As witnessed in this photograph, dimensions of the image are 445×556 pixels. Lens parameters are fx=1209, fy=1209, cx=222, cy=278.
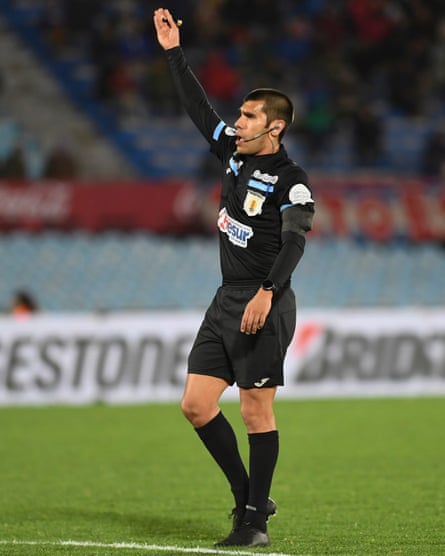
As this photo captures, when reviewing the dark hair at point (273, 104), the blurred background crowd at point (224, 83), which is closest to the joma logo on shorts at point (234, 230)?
the dark hair at point (273, 104)

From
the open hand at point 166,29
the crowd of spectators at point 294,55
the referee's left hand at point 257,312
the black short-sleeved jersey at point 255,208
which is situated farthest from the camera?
the crowd of spectators at point 294,55

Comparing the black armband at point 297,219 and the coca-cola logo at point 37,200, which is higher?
the coca-cola logo at point 37,200

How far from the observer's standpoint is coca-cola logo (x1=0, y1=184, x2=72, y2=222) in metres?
17.0

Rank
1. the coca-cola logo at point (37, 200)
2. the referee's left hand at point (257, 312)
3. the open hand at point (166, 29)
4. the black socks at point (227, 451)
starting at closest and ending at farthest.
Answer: the referee's left hand at point (257, 312) → the black socks at point (227, 451) → the open hand at point (166, 29) → the coca-cola logo at point (37, 200)

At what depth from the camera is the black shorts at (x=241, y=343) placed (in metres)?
5.50

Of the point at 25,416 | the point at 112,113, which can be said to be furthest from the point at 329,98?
the point at 25,416

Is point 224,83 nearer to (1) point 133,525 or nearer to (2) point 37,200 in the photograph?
(2) point 37,200

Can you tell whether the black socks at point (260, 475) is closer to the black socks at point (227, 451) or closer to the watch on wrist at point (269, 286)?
the black socks at point (227, 451)

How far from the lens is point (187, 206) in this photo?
1667cm

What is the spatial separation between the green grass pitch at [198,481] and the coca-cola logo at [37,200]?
508cm

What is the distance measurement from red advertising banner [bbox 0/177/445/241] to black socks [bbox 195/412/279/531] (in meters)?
11.0

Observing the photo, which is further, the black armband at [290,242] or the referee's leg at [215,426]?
the referee's leg at [215,426]

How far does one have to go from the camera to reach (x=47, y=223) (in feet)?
56.4

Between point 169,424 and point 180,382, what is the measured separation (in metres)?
1.64
